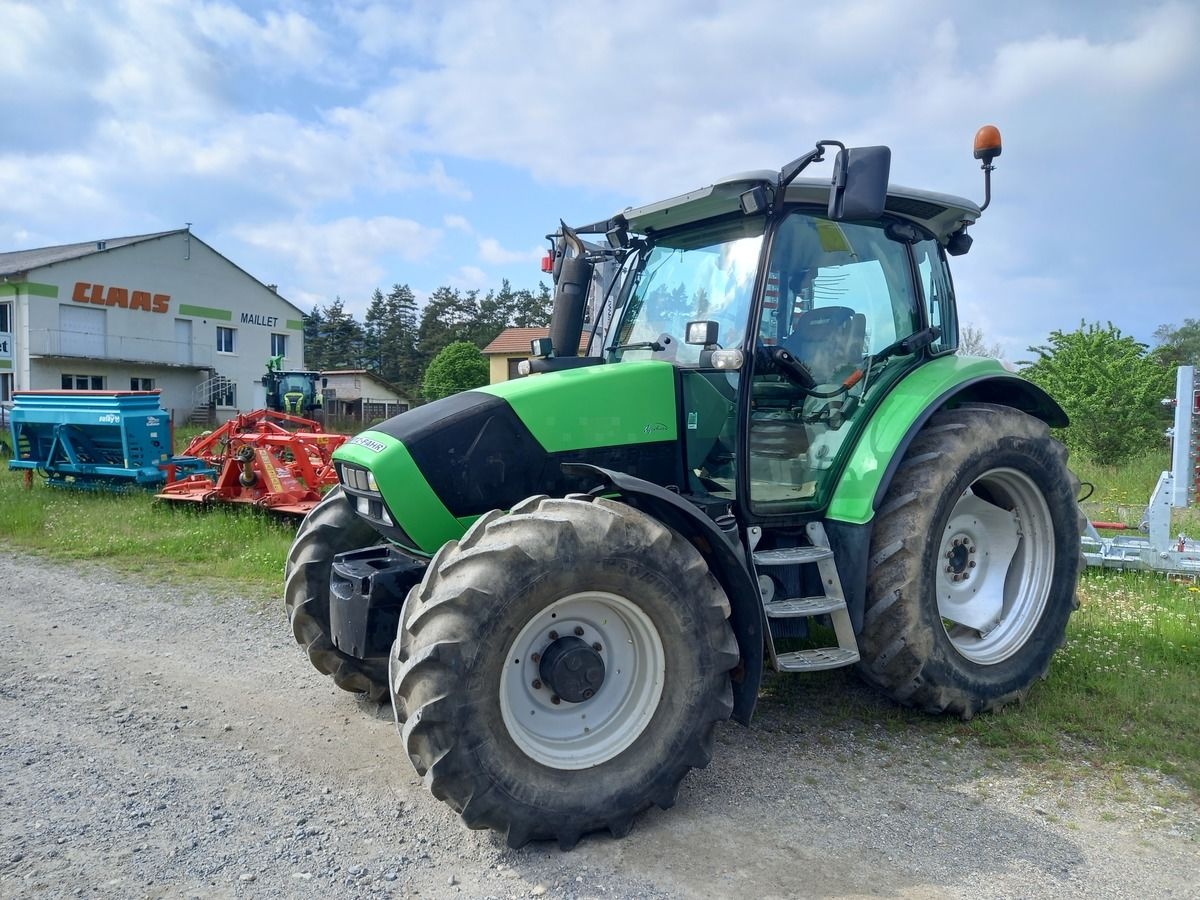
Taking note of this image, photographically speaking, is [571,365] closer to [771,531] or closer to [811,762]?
[771,531]

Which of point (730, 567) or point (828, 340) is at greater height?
point (828, 340)

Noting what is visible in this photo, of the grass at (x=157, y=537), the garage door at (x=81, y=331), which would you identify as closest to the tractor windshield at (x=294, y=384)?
the grass at (x=157, y=537)

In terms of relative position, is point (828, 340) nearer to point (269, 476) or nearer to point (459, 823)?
point (459, 823)

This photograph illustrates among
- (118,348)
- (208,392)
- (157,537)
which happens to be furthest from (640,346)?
(208,392)

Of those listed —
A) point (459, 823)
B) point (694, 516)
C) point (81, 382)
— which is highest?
point (81, 382)

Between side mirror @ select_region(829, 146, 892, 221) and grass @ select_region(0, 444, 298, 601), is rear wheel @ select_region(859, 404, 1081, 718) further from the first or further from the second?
grass @ select_region(0, 444, 298, 601)

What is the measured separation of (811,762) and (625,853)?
114 cm

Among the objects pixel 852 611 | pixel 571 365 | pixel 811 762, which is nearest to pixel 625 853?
pixel 811 762

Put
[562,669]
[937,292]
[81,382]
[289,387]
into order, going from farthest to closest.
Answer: [81,382], [289,387], [937,292], [562,669]

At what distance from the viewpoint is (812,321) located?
4.22m

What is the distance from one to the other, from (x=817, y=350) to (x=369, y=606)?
232cm

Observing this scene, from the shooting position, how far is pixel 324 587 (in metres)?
4.30

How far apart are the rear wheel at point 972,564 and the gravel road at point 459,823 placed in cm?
38

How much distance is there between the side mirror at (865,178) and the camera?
351 cm
